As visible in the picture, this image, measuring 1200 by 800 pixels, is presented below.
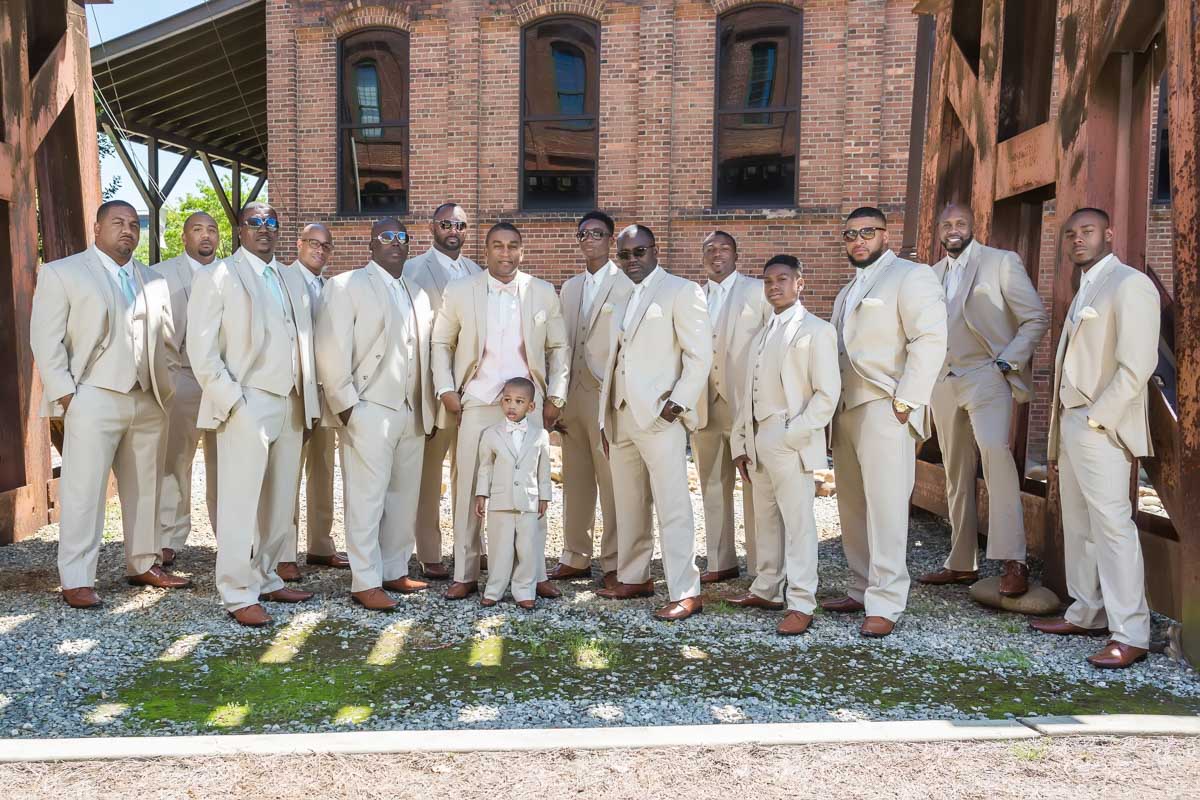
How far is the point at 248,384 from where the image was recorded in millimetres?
5477

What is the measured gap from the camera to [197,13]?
15.2 metres

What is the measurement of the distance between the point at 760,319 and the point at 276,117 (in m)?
11.2

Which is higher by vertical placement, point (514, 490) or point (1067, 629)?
point (514, 490)

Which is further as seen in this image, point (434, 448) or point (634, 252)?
point (434, 448)

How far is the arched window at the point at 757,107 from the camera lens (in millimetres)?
14125

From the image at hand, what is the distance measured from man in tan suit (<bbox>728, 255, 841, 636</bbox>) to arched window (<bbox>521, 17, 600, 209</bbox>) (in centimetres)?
952

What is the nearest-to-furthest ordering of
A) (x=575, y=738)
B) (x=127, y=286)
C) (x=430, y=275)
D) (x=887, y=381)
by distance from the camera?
(x=575, y=738)
(x=887, y=381)
(x=127, y=286)
(x=430, y=275)

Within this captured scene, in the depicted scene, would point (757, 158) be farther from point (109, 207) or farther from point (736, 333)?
point (109, 207)

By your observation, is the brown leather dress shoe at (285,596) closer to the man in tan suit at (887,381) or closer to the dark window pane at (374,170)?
the man in tan suit at (887,381)

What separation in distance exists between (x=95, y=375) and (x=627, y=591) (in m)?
3.26

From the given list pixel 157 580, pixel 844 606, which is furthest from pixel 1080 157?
pixel 157 580

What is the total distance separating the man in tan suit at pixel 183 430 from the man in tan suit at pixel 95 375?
0.71 meters

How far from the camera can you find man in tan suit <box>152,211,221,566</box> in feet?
22.1

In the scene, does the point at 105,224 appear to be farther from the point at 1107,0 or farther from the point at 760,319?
the point at 1107,0
